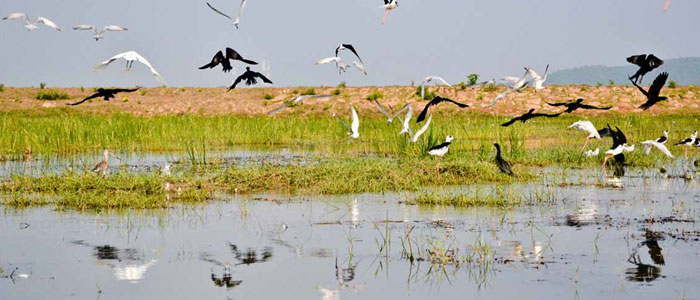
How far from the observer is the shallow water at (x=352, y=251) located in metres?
7.55

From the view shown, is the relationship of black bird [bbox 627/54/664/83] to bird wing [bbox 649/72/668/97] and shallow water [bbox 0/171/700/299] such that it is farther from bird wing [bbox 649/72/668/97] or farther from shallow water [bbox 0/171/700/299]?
shallow water [bbox 0/171/700/299]

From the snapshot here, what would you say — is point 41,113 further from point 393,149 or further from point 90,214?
point 90,214

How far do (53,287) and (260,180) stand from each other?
7.16 metres

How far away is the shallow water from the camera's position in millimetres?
7551

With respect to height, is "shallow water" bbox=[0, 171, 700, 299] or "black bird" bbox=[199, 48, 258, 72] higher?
"black bird" bbox=[199, 48, 258, 72]

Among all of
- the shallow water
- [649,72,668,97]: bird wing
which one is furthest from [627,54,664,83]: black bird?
the shallow water

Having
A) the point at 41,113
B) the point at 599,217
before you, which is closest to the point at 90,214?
the point at 599,217

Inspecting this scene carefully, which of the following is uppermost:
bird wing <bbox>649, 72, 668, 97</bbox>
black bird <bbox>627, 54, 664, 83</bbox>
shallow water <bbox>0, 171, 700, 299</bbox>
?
black bird <bbox>627, 54, 664, 83</bbox>

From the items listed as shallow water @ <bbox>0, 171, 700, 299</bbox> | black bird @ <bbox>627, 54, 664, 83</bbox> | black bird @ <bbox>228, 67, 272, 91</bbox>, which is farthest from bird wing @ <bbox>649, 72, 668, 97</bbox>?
black bird @ <bbox>228, 67, 272, 91</bbox>

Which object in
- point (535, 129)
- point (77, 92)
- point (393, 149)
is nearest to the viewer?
point (393, 149)

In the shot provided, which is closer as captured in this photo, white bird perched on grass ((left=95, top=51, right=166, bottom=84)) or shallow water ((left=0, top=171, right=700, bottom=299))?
shallow water ((left=0, top=171, right=700, bottom=299))

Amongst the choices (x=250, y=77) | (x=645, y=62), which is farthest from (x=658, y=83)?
(x=250, y=77)

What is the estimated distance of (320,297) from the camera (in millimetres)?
7332

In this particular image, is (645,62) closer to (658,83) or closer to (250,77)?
(658,83)
